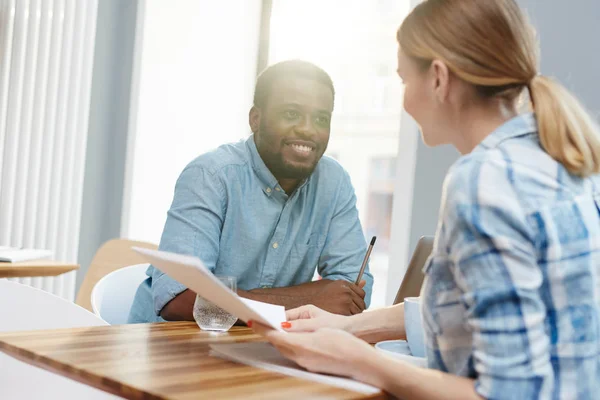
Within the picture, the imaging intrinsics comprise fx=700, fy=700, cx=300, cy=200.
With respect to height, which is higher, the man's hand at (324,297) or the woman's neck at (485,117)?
the woman's neck at (485,117)

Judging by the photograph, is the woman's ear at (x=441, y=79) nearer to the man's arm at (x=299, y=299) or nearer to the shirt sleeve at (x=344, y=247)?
the man's arm at (x=299, y=299)

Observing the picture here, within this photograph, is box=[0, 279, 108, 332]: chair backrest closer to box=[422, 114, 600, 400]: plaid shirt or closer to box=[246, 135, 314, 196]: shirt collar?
box=[246, 135, 314, 196]: shirt collar

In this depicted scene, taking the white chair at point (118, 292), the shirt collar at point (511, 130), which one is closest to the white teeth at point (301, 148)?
the white chair at point (118, 292)

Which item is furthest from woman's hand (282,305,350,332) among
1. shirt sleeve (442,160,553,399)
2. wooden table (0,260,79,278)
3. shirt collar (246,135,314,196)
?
wooden table (0,260,79,278)

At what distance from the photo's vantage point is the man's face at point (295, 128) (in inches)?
86.2

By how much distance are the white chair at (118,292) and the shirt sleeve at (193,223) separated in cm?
22

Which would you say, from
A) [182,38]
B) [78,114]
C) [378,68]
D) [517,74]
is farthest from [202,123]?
[517,74]

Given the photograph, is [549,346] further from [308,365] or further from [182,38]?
[182,38]

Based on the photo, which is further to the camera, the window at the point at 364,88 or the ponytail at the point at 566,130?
the window at the point at 364,88

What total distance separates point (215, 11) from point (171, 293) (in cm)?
305

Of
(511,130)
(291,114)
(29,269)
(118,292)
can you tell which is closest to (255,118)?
(291,114)

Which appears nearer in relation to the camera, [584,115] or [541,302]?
[541,302]

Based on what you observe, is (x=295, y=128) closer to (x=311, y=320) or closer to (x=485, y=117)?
(x=311, y=320)

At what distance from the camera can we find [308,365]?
3.59 feet
